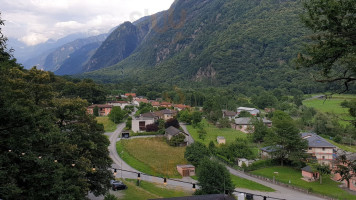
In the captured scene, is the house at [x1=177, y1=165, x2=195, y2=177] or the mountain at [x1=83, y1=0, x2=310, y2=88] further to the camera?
the mountain at [x1=83, y1=0, x2=310, y2=88]

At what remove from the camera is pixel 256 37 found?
153750 millimetres

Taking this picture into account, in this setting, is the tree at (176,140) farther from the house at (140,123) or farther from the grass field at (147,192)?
the grass field at (147,192)

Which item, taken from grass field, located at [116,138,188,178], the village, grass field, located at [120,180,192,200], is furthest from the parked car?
the village

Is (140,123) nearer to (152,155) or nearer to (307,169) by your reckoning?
(152,155)

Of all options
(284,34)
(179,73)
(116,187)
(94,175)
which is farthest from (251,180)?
(179,73)

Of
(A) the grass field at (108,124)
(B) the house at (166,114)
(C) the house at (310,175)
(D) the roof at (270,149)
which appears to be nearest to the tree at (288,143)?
(D) the roof at (270,149)

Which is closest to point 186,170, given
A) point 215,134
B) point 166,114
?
point 215,134

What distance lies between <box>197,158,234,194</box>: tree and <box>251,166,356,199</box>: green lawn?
10009 millimetres

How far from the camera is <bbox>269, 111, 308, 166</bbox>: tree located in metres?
32.8

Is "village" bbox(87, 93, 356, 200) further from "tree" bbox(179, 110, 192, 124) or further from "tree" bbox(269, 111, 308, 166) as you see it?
"tree" bbox(269, 111, 308, 166)

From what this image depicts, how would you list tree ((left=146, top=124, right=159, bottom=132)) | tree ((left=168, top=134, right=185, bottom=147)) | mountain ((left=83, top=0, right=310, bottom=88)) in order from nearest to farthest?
tree ((left=168, top=134, right=185, bottom=147))
tree ((left=146, top=124, right=159, bottom=132))
mountain ((left=83, top=0, right=310, bottom=88))

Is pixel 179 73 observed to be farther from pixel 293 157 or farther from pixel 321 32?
pixel 321 32

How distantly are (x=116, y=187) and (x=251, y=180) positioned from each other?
47.4 ft

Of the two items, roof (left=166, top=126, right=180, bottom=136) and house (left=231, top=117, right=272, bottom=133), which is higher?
roof (left=166, top=126, right=180, bottom=136)
